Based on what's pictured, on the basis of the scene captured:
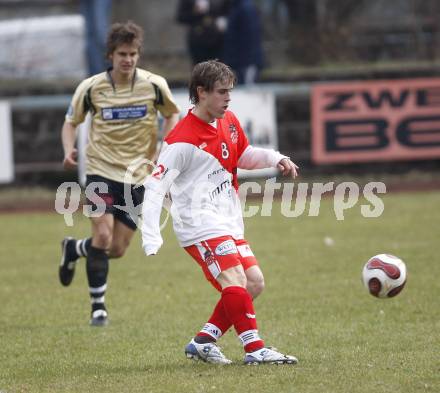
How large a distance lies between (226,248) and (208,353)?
62 centimetres

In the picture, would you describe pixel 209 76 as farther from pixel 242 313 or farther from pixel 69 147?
pixel 69 147

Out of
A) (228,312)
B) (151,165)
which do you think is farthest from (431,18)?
(228,312)

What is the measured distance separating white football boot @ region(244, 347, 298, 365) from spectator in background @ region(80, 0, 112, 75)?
10.7m

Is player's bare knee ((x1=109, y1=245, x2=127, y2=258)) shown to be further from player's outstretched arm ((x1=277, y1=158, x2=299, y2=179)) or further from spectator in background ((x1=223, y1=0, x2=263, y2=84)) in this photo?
spectator in background ((x1=223, y1=0, x2=263, y2=84))

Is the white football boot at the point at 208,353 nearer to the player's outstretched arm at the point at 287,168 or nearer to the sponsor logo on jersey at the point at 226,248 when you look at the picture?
the sponsor logo on jersey at the point at 226,248

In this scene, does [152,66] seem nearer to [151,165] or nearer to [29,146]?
[29,146]

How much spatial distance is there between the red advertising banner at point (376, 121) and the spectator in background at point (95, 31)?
3228 mm

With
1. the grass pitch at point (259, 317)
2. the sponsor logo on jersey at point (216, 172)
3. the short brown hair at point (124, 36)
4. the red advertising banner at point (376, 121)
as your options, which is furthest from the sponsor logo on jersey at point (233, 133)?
the red advertising banner at point (376, 121)

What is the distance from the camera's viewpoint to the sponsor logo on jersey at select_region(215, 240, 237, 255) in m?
6.12

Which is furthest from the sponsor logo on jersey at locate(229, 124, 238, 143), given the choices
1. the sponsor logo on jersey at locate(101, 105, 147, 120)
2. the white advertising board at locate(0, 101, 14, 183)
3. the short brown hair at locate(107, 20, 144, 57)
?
the white advertising board at locate(0, 101, 14, 183)

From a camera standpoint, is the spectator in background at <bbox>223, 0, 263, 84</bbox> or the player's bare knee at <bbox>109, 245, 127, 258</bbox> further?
the spectator in background at <bbox>223, 0, 263, 84</bbox>

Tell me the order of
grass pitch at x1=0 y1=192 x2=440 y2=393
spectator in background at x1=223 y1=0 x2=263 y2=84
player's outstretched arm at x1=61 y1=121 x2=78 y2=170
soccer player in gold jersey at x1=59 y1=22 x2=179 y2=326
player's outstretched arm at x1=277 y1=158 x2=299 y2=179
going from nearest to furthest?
grass pitch at x1=0 y1=192 x2=440 y2=393 < player's outstretched arm at x1=277 y1=158 x2=299 y2=179 < player's outstretched arm at x1=61 y1=121 x2=78 y2=170 < soccer player in gold jersey at x1=59 y1=22 x2=179 y2=326 < spectator in background at x1=223 y1=0 x2=263 y2=84

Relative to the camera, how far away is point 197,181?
623 cm

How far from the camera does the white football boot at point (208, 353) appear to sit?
6.24 m
